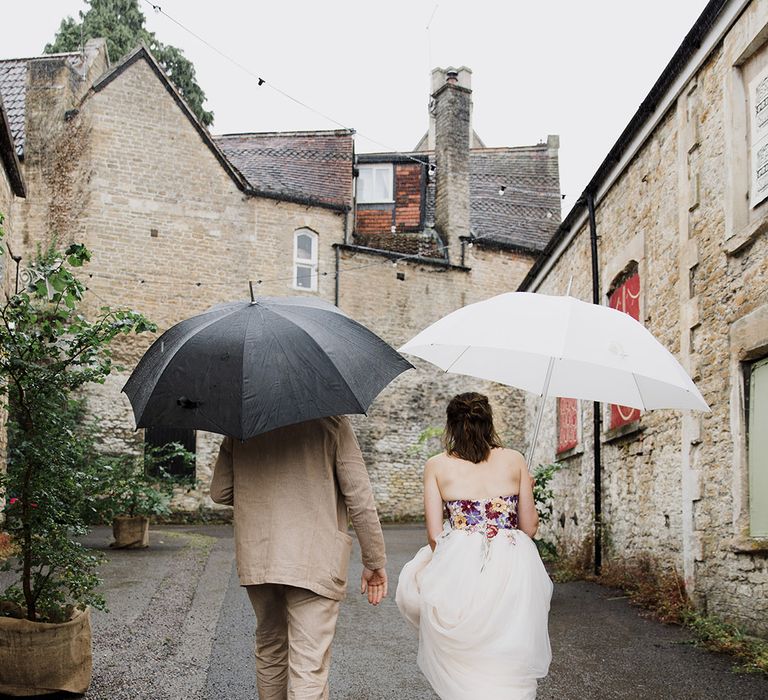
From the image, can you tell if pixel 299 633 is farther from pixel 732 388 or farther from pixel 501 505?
pixel 732 388

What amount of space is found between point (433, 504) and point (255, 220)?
1805 cm

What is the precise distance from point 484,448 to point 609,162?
7.25 meters

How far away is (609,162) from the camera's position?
33.6 ft

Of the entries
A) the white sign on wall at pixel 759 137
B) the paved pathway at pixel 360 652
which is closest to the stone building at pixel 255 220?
the paved pathway at pixel 360 652

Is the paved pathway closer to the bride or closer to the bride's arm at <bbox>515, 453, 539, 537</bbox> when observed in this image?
the bride

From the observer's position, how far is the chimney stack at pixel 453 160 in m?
24.0

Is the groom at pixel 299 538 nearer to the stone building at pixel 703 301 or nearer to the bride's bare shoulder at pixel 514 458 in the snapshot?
the bride's bare shoulder at pixel 514 458

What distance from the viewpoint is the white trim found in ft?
22.7

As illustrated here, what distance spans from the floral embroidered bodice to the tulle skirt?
3 cm

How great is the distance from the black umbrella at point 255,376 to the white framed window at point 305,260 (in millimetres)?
18141

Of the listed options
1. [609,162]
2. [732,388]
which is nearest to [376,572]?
[732,388]

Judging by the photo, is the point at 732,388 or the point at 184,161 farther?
the point at 184,161

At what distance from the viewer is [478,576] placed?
3787mm

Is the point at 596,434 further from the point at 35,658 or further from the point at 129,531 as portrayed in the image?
the point at 35,658
